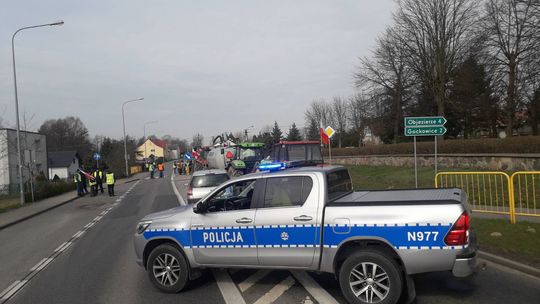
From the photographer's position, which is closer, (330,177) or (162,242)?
(330,177)

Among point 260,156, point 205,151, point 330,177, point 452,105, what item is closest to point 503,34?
point 452,105

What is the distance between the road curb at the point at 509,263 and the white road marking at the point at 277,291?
11.0 ft

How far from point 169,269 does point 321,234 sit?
2354 millimetres

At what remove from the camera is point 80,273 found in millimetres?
7703

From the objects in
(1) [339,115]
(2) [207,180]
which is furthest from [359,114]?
(2) [207,180]

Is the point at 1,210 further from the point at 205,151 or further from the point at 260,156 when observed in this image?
the point at 205,151

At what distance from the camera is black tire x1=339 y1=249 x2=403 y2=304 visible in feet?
16.6

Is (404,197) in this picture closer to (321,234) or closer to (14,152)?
(321,234)

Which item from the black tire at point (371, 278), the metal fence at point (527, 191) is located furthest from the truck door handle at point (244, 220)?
the metal fence at point (527, 191)

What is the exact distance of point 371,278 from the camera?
17.0 ft

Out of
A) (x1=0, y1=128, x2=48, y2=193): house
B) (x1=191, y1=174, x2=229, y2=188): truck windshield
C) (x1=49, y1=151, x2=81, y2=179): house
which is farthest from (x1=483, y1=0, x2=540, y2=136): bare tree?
(x1=49, y1=151, x2=81, y2=179): house

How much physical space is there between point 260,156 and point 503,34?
67.8ft

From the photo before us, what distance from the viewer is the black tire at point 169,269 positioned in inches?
246

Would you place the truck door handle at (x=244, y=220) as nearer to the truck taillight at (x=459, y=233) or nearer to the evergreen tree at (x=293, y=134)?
the truck taillight at (x=459, y=233)
